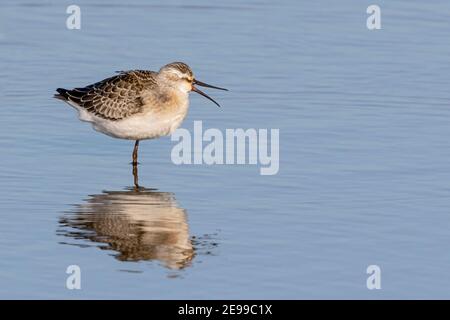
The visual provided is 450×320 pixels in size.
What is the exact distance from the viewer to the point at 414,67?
2503 cm

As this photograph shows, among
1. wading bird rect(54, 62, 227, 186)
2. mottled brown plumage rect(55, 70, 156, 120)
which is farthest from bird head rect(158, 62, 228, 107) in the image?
mottled brown plumage rect(55, 70, 156, 120)

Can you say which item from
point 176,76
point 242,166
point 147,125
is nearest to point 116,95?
point 147,125

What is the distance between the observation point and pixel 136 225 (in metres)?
16.6

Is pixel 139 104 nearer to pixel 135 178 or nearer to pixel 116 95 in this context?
pixel 116 95

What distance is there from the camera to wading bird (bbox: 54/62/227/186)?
19734mm

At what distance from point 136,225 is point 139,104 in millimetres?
3606

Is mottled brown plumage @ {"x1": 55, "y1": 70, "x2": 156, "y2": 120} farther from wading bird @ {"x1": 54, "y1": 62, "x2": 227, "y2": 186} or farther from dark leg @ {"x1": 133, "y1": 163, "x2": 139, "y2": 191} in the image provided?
dark leg @ {"x1": 133, "y1": 163, "x2": 139, "y2": 191}

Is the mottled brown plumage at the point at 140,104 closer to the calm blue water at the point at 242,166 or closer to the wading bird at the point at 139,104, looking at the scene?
the wading bird at the point at 139,104

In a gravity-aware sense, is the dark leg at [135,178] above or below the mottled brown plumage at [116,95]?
below

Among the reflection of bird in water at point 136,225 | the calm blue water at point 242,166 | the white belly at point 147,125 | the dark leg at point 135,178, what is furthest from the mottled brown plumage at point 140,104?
the reflection of bird in water at point 136,225

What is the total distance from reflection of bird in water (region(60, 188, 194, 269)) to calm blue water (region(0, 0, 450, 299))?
4 cm

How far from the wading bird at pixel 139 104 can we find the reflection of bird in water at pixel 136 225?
1.63 meters

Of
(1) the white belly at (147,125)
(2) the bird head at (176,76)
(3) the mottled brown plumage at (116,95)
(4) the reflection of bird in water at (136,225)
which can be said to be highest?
(2) the bird head at (176,76)

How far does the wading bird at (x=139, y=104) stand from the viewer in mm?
19734
